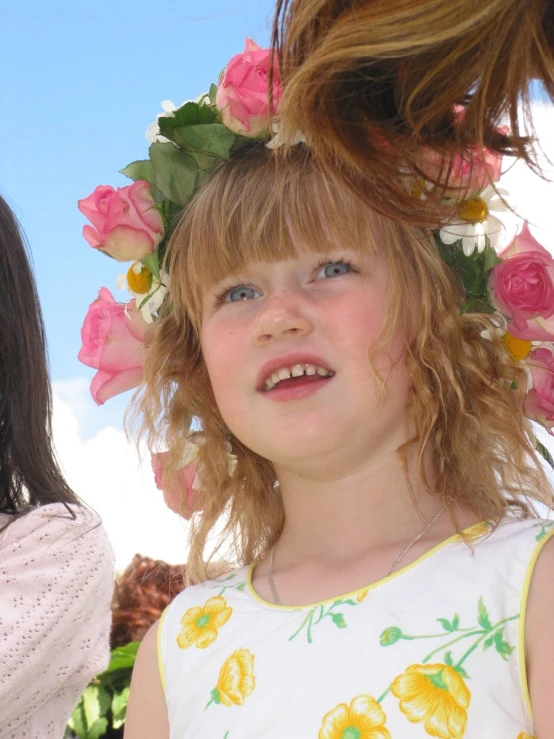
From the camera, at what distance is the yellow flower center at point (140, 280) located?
2580mm

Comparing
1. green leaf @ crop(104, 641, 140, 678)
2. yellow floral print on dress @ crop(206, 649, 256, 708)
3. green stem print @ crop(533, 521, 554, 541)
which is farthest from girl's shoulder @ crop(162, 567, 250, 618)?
green leaf @ crop(104, 641, 140, 678)

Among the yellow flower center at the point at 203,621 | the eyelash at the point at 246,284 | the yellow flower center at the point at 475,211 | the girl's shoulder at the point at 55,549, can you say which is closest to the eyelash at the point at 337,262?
the eyelash at the point at 246,284

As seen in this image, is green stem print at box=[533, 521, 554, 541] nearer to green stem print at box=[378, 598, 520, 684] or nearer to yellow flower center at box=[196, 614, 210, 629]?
green stem print at box=[378, 598, 520, 684]

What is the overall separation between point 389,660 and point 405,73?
1.06 metres

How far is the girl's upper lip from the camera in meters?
2.05

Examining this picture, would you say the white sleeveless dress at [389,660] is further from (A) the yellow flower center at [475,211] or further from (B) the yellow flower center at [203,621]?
(A) the yellow flower center at [475,211]

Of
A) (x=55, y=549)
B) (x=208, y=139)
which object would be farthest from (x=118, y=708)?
(x=208, y=139)

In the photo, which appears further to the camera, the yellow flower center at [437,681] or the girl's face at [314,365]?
the girl's face at [314,365]

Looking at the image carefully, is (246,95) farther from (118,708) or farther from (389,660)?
(118,708)

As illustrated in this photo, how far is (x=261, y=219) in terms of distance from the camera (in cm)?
217

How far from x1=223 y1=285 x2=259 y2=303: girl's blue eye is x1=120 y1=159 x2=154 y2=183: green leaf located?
425 mm

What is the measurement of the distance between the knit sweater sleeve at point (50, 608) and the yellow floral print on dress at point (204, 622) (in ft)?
1.32

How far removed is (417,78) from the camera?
1481mm

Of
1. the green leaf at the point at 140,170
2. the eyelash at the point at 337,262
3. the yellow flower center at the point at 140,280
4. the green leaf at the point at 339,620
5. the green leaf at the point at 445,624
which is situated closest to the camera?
the green leaf at the point at 445,624
